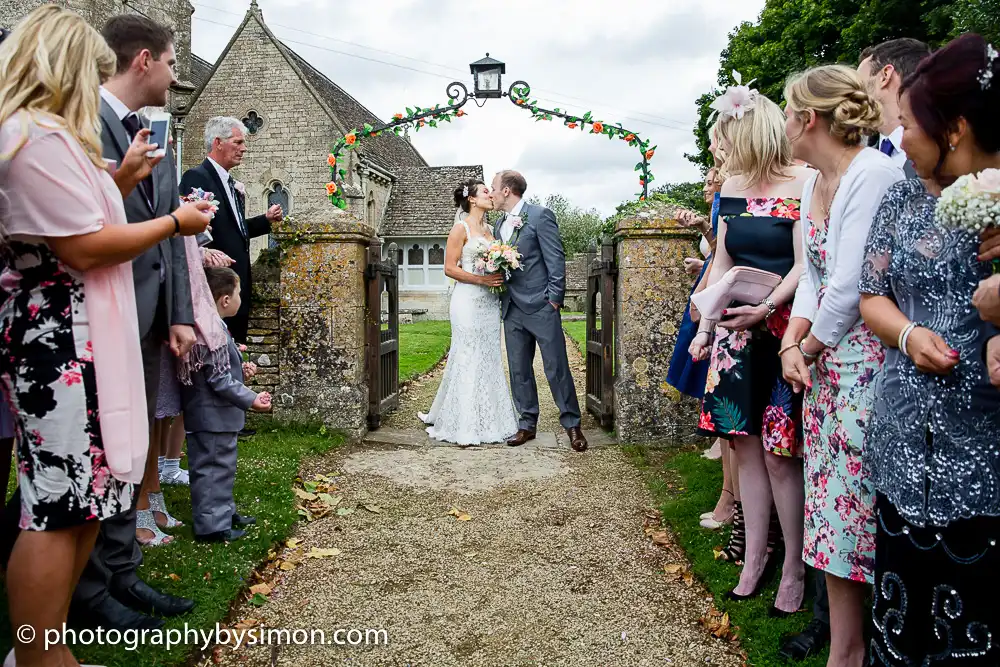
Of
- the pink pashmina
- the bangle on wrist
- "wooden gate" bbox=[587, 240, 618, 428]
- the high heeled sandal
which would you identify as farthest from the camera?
"wooden gate" bbox=[587, 240, 618, 428]

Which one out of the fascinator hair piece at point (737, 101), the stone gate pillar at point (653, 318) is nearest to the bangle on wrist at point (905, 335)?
the fascinator hair piece at point (737, 101)

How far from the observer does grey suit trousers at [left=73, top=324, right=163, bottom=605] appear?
9.37 feet

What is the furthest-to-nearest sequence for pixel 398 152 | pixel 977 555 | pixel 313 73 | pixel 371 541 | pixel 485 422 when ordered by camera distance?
pixel 398 152
pixel 313 73
pixel 485 422
pixel 371 541
pixel 977 555

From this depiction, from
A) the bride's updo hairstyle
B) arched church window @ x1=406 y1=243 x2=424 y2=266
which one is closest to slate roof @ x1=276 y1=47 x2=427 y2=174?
arched church window @ x1=406 y1=243 x2=424 y2=266

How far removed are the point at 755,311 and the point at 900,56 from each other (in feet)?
4.22

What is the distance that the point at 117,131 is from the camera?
294 cm

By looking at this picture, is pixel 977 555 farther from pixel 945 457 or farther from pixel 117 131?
pixel 117 131

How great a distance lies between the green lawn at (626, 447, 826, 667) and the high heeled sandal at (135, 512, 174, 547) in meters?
2.93

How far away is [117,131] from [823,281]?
116 inches

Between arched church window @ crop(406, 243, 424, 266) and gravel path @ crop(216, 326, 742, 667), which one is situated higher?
arched church window @ crop(406, 243, 424, 266)

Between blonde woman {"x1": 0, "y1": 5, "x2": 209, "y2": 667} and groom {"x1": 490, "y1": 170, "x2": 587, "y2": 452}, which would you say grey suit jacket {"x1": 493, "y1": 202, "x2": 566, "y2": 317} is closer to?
groom {"x1": 490, "y1": 170, "x2": 587, "y2": 452}

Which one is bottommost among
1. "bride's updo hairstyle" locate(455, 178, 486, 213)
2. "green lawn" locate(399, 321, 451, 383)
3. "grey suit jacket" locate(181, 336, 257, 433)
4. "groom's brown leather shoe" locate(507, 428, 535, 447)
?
"green lawn" locate(399, 321, 451, 383)

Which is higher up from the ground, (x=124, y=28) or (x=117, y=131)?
(x=124, y=28)

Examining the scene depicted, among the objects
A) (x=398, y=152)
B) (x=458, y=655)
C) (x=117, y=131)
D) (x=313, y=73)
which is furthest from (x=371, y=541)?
(x=398, y=152)
